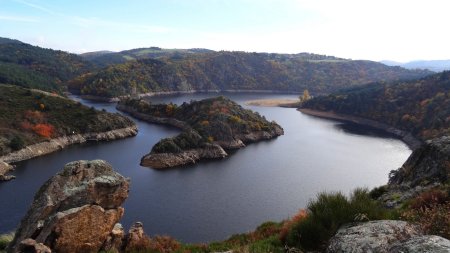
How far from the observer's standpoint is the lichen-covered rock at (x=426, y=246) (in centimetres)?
871

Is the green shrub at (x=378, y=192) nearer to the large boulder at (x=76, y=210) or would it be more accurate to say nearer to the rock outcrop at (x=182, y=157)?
the large boulder at (x=76, y=210)

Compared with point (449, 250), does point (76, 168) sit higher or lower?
lower

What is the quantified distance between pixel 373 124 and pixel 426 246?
153 m

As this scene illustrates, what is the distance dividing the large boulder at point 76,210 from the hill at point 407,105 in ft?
339

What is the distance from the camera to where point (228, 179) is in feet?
247

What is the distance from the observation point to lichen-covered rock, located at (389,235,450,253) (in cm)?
871

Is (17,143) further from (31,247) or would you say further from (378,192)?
(378,192)

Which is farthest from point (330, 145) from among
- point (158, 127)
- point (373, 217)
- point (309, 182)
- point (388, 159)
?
point (373, 217)

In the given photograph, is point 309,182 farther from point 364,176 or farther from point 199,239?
point 199,239

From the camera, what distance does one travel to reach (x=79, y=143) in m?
104

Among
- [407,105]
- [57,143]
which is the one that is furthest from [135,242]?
[407,105]

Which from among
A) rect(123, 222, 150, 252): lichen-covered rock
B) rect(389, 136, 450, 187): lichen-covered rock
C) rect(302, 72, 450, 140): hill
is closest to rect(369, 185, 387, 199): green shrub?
rect(389, 136, 450, 187): lichen-covered rock

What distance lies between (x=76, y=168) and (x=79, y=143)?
82.3 meters

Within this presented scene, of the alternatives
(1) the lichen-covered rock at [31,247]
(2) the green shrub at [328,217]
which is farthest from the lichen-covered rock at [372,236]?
(1) the lichen-covered rock at [31,247]
